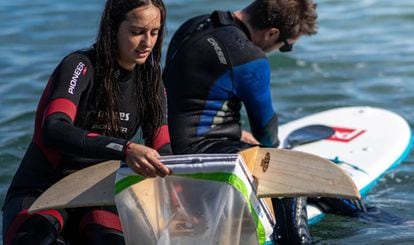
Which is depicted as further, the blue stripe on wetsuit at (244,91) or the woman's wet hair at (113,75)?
the blue stripe on wetsuit at (244,91)

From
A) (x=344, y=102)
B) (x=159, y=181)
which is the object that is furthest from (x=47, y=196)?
(x=344, y=102)

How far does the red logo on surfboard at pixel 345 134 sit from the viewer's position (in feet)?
19.1

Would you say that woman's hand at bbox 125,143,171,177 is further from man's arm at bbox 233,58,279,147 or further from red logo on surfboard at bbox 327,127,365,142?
red logo on surfboard at bbox 327,127,365,142

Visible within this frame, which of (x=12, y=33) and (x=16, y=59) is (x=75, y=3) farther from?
(x=16, y=59)

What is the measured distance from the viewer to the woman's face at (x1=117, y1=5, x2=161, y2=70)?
11.6ft

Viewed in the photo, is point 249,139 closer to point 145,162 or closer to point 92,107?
point 92,107

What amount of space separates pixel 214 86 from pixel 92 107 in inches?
32.8

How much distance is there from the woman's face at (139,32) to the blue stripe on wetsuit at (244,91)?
741 mm

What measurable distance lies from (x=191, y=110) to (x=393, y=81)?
3.67m

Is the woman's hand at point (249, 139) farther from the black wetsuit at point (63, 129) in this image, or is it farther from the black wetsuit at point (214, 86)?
the black wetsuit at point (63, 129)

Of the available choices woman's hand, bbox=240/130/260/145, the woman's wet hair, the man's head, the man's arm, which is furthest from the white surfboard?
the woman's wet hair

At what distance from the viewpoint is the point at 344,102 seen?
7.08m

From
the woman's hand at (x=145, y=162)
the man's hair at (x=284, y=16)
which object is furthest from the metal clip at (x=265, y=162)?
the man's hair at (x=284, y=16)

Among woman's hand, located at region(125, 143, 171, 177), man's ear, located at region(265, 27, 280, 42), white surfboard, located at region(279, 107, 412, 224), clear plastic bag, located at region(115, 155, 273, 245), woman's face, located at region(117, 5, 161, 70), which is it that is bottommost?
white surfboard, located at region(279, 107, 412, 224)
